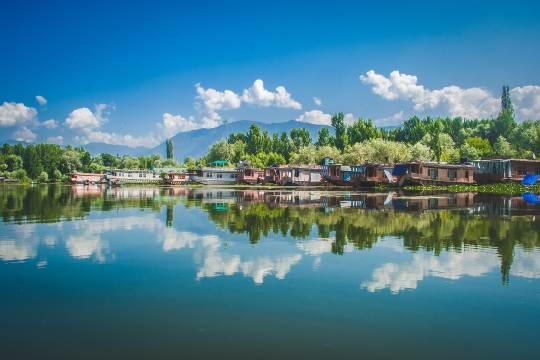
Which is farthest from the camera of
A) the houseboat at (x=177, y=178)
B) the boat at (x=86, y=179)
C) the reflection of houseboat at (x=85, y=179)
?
the reflection of houseboat at (x=85, y=179)

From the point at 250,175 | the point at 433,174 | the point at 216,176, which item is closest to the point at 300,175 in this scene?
the point at 250,175

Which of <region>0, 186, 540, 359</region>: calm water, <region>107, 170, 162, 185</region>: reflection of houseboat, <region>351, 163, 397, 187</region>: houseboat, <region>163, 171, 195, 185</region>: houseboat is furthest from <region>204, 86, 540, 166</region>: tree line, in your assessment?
<region>0, 186, 540, 359</region>: calm water

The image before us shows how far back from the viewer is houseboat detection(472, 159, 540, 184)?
59.3 meters

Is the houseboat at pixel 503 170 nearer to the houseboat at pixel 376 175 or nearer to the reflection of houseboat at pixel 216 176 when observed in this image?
the houseboat at pixel 376 175

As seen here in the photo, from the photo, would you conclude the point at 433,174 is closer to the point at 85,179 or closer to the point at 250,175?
the point at 250,175

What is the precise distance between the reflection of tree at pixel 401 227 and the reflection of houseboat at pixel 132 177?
231ft

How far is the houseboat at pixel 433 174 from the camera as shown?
58.7 metres

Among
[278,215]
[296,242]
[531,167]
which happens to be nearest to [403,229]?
[296,242]

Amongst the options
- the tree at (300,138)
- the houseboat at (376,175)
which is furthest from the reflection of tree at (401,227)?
the tree at (300,138)

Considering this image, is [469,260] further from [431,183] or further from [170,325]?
[431,183]

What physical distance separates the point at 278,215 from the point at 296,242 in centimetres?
928

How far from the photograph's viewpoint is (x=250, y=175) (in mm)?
85875

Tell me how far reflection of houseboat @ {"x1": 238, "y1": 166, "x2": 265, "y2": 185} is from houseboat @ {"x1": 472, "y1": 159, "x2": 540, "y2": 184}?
39445 millimetres

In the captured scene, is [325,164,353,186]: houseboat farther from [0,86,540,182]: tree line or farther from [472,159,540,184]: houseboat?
[472,159,540,184]: houseboat
